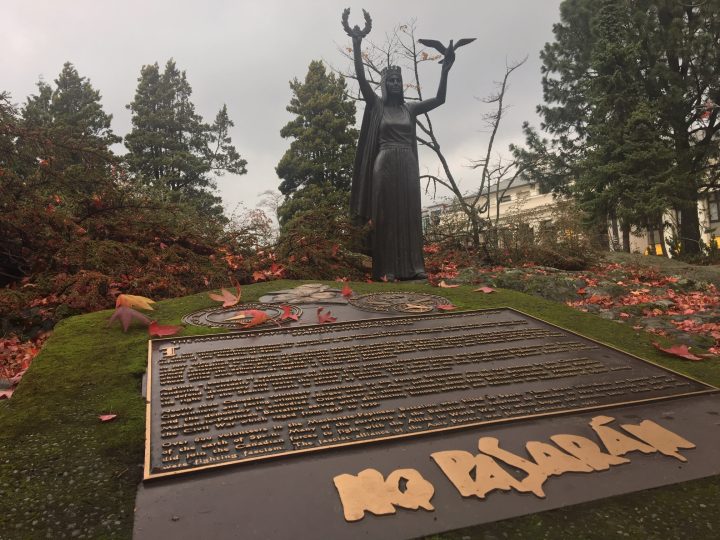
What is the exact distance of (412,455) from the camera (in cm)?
195

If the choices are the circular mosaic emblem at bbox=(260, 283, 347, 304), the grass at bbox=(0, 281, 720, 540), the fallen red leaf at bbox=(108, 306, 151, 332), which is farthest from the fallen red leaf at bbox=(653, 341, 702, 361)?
the fallen red leaf at bbox=(108, 306, 151, 332)

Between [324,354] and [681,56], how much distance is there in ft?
61.9

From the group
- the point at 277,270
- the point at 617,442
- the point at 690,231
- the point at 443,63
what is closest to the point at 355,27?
the point at 443,63

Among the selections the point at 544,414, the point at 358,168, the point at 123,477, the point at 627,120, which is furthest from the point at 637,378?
the point at 627,120

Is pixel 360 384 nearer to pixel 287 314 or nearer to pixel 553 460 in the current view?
pixel 553 460

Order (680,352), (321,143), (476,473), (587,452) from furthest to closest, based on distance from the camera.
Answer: (321,143) < (680,352) < (587,452) < (476,473)

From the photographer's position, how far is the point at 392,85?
6.05m

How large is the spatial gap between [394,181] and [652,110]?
43.3ft

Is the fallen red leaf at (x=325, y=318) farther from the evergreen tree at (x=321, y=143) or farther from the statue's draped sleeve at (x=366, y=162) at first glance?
the evergreen tree at (x=321, y=143)

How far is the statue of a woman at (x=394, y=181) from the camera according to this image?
602 cm

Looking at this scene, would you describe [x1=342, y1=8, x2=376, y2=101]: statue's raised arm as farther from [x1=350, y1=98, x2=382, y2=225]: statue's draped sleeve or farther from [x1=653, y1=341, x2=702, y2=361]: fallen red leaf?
[x1=653, y1=341, x2=702, y2=361]: fallen red leaf

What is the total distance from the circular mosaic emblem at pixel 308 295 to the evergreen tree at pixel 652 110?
1327 centimetres

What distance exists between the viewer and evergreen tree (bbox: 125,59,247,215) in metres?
21.5

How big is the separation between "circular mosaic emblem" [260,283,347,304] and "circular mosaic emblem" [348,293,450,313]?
19cm
